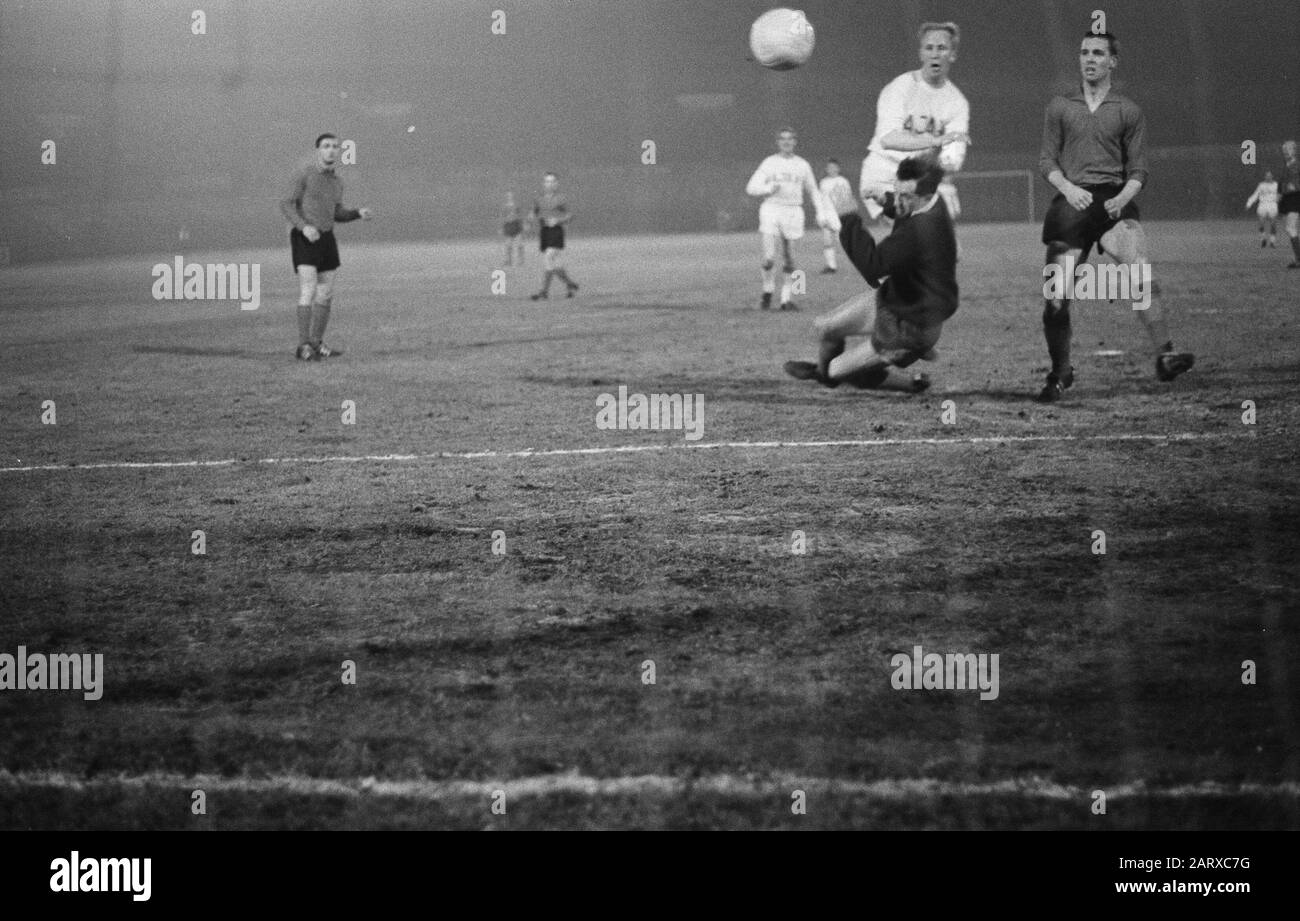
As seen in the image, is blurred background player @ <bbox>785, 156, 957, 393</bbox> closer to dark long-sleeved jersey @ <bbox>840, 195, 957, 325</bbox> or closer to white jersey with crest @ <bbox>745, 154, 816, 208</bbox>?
dark long-sleeved jersey @ <bbox>840, 195, 957, 325</bbox>

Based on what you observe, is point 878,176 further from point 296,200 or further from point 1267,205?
point 1267,205

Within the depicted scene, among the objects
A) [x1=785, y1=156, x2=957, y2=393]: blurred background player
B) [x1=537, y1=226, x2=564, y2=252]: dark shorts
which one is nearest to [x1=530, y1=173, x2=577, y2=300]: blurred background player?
[x1=537, y1=226, x2=564, y2=252]: dark shorts

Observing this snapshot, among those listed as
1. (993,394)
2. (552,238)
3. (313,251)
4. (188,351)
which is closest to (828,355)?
(993,394)

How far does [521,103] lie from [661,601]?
48.9m

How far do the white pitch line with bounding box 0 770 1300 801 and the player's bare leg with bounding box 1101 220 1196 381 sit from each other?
6.96 m

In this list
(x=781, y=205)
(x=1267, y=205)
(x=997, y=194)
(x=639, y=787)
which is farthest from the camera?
(x=997, y=194)

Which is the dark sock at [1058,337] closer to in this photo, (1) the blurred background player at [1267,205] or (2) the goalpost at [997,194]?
(1) the blurred background player at [1267,205]

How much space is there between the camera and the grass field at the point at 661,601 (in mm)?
3668

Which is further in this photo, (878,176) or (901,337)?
(878,176)

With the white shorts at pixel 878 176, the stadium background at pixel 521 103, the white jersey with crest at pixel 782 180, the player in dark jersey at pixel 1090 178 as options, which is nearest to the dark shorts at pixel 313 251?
the white shorts at pixel 878 176

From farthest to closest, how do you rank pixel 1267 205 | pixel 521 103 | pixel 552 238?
pixel 521 103, pixel 1267 205, pixel 552 238

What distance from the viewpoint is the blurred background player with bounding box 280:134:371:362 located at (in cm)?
1388

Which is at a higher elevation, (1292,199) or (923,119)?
(1292,199)

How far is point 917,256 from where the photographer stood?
9305 mm
